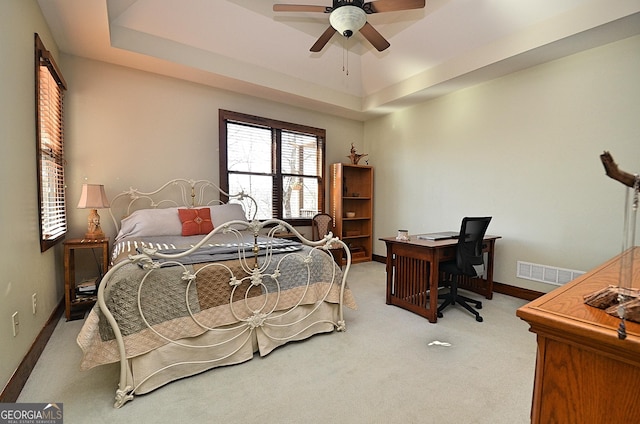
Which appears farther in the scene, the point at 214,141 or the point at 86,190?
the point at 214,141

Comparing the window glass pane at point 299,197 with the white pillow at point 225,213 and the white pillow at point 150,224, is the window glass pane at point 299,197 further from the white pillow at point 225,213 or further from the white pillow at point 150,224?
the white pillow at point 150,224

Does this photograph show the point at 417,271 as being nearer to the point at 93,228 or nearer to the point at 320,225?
the point at 320,225

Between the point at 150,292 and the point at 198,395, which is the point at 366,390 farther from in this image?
the point at 150,292

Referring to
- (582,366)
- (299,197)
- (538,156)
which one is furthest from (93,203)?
(538,156)

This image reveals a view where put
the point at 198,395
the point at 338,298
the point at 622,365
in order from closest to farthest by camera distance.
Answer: the point at 622,365 → the point at 198,395 → the point at 338,298

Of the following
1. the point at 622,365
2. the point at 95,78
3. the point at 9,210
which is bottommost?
A: the point at 622,365

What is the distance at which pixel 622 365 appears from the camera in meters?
0.63

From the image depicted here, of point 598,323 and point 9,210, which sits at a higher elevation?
point 9,210

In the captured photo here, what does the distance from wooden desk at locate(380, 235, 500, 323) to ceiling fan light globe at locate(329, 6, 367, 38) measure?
2.05 meters

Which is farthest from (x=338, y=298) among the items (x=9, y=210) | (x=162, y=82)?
(x=162, y=82)

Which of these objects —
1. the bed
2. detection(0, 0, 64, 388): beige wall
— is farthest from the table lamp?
detection(0, 0, 64, 388): beige wall

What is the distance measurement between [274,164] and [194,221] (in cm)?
167

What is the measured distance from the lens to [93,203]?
283cm

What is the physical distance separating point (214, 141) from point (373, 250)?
3.32 metres
